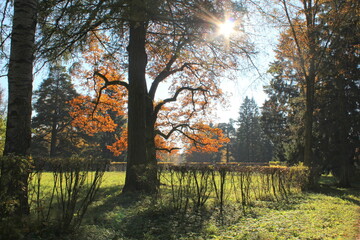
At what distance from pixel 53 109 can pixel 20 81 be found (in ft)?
97.8

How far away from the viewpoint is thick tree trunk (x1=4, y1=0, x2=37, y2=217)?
3.96m

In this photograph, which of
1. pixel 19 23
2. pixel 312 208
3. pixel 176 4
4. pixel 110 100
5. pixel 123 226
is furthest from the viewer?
pixel 110 100

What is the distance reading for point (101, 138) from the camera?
43562mm

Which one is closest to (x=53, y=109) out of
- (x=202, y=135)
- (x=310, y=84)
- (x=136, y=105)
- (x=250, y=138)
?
(x=202, y=135)

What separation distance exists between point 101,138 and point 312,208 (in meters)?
40.6

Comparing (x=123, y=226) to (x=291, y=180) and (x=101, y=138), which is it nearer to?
(x=291, y=180)

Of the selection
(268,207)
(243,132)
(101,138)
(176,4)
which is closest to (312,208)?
(268,207)

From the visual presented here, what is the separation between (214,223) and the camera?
518cm

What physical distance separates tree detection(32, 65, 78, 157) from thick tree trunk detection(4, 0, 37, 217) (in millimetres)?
27968

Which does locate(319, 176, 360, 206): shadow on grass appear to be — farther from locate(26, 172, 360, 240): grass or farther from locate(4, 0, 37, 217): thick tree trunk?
locate(4, 0, 37, 217): thick tree trunk

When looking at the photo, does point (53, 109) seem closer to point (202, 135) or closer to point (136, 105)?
point (202, 135)

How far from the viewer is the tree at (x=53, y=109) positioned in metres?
30.2

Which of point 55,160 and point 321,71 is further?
point 321,71

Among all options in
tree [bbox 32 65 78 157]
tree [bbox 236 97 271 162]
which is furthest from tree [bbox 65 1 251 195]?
tree [bbox 236 97 271 162]
